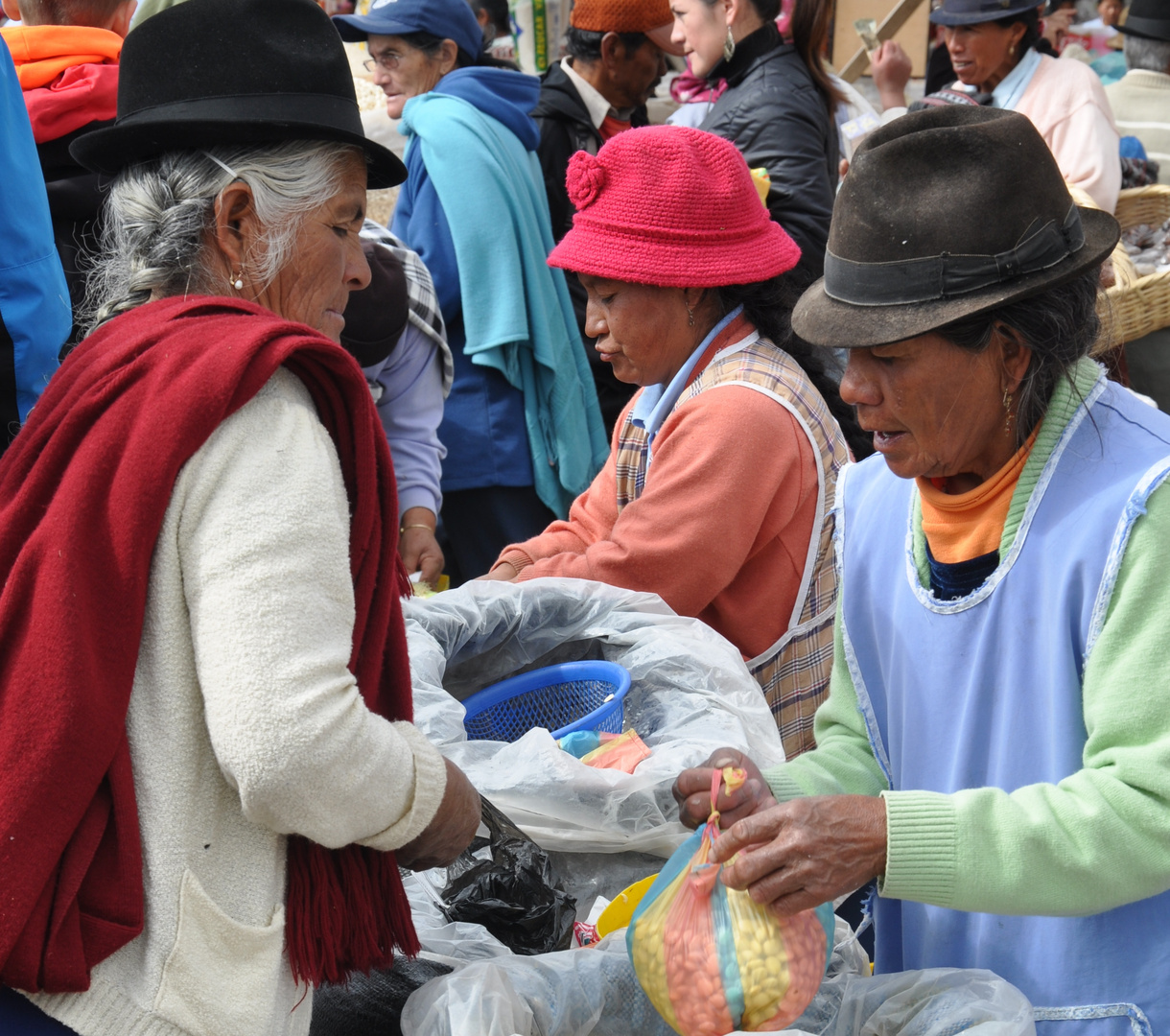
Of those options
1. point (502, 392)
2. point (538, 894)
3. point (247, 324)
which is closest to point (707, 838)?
point (538, 894)

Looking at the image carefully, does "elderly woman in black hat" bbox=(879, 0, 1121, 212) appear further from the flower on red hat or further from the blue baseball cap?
the flower on red hat

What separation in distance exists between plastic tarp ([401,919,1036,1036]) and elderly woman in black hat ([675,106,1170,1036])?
11 centimetres

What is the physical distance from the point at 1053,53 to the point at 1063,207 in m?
4.16

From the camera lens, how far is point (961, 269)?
145cm

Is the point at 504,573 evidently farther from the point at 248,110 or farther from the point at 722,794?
the point at 248,110

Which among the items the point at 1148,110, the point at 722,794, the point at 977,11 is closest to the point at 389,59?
the point at 977,11

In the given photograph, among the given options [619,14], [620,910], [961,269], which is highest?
[961,269]

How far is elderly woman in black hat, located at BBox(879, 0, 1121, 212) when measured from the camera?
4660mm

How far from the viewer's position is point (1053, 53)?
5059 millimetres

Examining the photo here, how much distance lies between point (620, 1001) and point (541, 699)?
739 millimetres

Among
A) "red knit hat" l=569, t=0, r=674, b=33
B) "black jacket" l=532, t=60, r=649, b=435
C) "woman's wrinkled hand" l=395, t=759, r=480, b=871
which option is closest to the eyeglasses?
"black jacket" l=532, t=60, r=649, b=435

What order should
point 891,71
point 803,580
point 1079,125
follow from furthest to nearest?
point 891,71, point 1079,125, point 803,580

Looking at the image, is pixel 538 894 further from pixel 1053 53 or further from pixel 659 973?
pixel 1053 53

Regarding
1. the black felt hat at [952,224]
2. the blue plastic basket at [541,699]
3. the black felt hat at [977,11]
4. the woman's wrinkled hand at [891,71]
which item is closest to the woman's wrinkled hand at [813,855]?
the black felt hat at [952,224]
